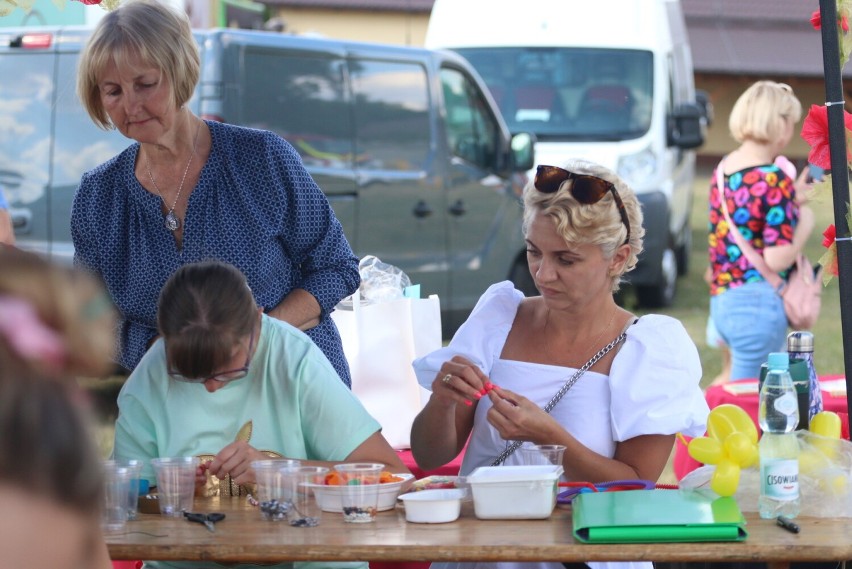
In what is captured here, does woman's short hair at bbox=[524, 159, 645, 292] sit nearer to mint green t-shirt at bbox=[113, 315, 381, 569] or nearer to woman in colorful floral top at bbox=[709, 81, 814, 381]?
mint green t-shirt at bbox=[113, 315, 381, 569]

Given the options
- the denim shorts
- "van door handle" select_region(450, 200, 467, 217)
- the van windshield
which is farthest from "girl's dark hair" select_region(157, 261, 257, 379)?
the van windshield

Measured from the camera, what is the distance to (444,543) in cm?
225

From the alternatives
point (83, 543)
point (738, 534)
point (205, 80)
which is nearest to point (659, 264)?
point (205, 80)

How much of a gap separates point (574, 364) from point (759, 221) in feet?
10.9

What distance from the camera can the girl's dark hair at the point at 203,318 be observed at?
2559 millimetres

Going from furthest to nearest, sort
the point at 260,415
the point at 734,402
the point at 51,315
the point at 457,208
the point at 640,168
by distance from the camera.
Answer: the point at 640,168 < the point at 457,208 < the point at 734,402 < the point at 260,415 < the point at 51,315

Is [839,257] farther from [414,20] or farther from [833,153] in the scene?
[414,20]

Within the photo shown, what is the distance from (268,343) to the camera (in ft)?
9.17

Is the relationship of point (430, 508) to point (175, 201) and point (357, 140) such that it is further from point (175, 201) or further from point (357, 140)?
point (357, 140)

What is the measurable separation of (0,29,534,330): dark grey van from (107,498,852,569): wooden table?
4.69m

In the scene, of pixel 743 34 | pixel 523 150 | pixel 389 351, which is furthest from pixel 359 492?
pixel 743 34

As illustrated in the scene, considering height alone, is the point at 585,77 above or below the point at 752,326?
above

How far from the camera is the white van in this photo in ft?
34.4

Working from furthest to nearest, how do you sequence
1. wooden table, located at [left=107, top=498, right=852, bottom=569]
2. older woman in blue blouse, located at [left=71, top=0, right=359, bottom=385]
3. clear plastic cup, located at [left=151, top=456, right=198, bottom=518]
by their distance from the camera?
older woman in blue blouse, located at [left=71, top=0, right=359, bottom=385] → clear plastic cup, located at [left=151, top=456, right=198, bottom=518] → wooden table, located at [left=107, top=498, right=852, bottom=569]
